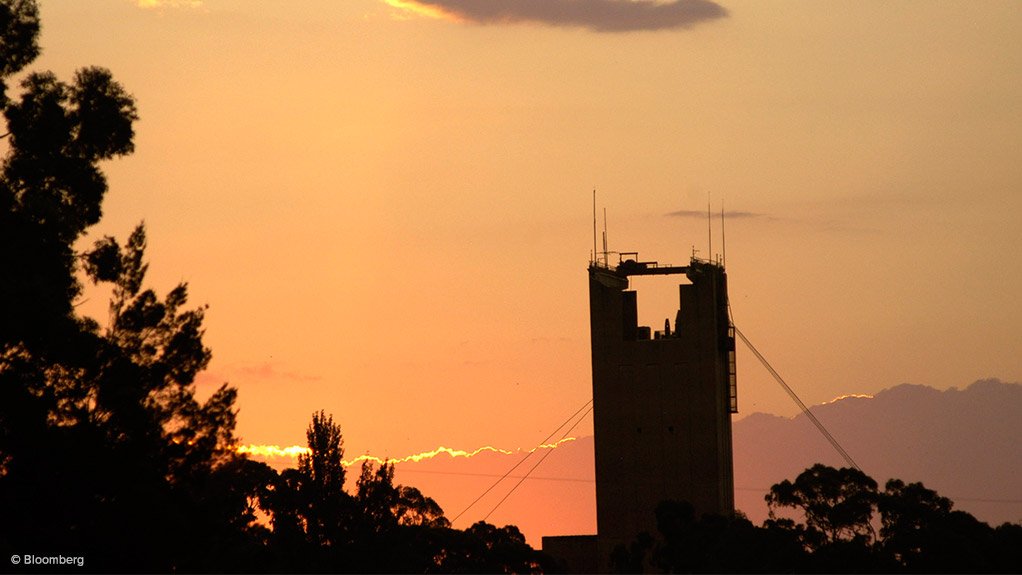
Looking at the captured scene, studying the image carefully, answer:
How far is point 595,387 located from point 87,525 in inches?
2943

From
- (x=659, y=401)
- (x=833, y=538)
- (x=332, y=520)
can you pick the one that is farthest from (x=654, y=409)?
(x=332, y=520)

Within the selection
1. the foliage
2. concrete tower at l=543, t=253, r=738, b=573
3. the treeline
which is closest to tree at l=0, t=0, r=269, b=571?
the foliage

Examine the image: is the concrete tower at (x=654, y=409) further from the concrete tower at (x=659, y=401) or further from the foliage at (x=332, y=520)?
the foliage at (x=332, y=520)

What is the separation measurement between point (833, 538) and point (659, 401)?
20026mm

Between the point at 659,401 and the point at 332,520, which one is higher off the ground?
the point at 659,401

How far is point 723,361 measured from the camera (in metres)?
128

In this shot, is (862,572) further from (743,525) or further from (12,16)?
(12,16)

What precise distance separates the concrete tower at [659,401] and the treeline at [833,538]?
11.4 feet

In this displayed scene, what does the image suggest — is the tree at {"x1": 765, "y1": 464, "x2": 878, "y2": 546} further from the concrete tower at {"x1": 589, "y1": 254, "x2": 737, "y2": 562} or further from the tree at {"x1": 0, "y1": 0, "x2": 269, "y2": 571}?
the tree at {"x1": 0, "y1": 0, "x2": 269, "y2": 571}

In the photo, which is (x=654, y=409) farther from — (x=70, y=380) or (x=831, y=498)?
(x=70, y=380)

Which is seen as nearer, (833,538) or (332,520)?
(332,520)

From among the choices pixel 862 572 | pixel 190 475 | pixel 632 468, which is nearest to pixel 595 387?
pixel 632 468

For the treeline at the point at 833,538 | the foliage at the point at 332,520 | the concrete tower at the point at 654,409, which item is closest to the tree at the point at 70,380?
the foliage at the point at 332,520

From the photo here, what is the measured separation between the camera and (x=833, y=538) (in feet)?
361
